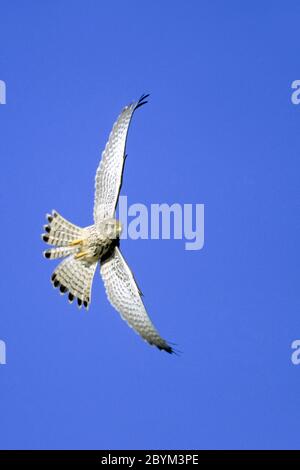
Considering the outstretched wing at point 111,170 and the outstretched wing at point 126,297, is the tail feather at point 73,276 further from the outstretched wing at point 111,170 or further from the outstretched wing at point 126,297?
the outstretched wing at point 111,170

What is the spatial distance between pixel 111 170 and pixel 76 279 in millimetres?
1240

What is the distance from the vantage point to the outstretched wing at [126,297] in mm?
10008

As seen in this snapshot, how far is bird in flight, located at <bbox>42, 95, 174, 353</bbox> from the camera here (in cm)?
1027

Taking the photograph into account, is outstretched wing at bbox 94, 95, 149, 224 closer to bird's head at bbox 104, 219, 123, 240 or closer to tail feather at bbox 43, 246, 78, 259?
bird's head at bbox 104, 219, 123, 240

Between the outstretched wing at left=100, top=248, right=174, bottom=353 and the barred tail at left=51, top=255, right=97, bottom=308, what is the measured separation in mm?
180

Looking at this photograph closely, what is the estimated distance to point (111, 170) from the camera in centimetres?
1035

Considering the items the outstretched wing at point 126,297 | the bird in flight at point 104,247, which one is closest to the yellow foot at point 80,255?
the bird in flight at point 104,247

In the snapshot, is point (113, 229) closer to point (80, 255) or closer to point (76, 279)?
point (80, 255)

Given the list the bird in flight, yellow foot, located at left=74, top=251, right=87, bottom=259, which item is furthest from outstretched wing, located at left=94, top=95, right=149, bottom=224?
yellow foot, located at left=74, top=251, right=87, bottom=259

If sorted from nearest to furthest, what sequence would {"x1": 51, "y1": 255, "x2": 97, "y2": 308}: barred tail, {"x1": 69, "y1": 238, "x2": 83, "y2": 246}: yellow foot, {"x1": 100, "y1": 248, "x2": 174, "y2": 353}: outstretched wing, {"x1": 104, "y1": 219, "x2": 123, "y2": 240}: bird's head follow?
{"x1": 100, "y1": 248, "x2": 174, "y2": 353}: outstretched wing → {"x1": 104, "y1": 219, "x2": 123, "y2": 240}: bird's head → {"x1": 69, "y1": 238, "x2": 83, "y2": 246}: yellow foot → {"x1": 51, "y1": 255, "x2": 97, "y2": 308}: barred tail
